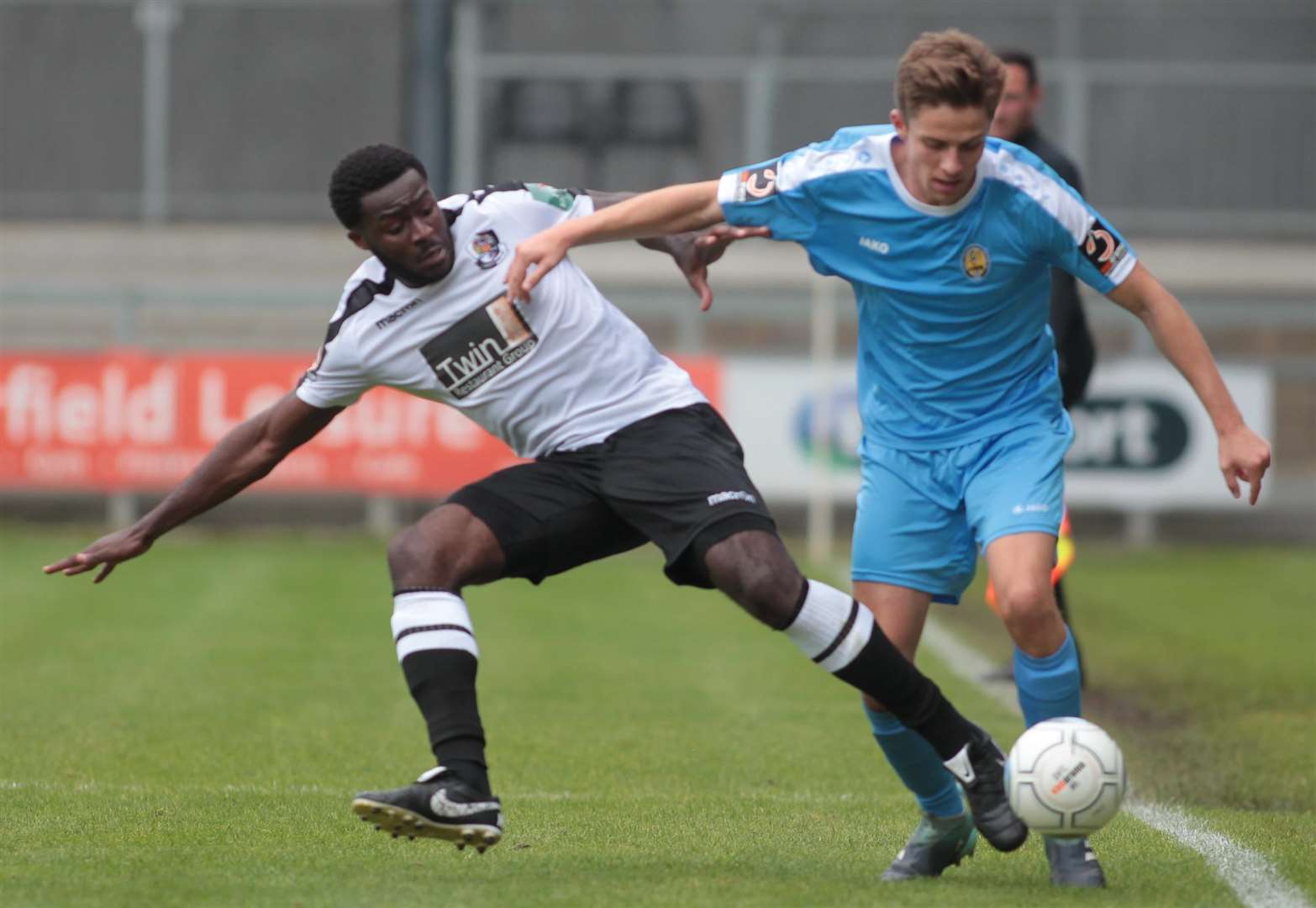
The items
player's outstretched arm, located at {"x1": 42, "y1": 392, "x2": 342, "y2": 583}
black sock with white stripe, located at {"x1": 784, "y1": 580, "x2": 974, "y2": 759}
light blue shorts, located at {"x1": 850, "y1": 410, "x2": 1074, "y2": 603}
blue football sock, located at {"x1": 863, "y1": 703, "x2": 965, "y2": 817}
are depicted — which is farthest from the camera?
player's outstretched arm, located at {"x1": 42, "y1": 392, "x2": 342, "y2": 583}

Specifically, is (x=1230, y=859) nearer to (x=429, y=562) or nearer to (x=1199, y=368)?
(x=1199, y=368)

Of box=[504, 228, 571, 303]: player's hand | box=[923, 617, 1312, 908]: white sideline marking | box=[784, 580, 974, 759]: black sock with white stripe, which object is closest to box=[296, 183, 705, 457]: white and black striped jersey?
box=[504, 228, 571, 303]: player's hand

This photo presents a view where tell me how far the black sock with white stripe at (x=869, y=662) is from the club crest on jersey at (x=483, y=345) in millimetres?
953

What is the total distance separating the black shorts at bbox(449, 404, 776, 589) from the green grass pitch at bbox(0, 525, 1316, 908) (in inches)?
30.2

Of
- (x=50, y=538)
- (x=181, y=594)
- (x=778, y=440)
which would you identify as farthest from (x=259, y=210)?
(x=181, y=594)

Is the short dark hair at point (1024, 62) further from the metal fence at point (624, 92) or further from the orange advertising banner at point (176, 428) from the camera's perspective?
the metal fence at point (624, 92)

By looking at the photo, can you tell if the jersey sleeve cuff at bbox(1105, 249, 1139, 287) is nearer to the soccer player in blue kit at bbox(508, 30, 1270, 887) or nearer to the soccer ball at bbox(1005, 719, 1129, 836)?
the soccer player in blue kit at bbox(508, 30, 1270, 887)

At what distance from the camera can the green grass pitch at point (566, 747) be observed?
4.83 m

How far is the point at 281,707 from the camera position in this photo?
833cm

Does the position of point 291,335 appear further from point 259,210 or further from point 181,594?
point 181,594

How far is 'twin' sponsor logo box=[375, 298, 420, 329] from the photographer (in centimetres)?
506

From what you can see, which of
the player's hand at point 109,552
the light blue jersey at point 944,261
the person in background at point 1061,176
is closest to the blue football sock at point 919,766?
the light blue jersey at point 944,261

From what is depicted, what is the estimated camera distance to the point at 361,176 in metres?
4.86

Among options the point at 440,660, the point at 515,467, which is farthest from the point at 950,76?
the point at 440,660
